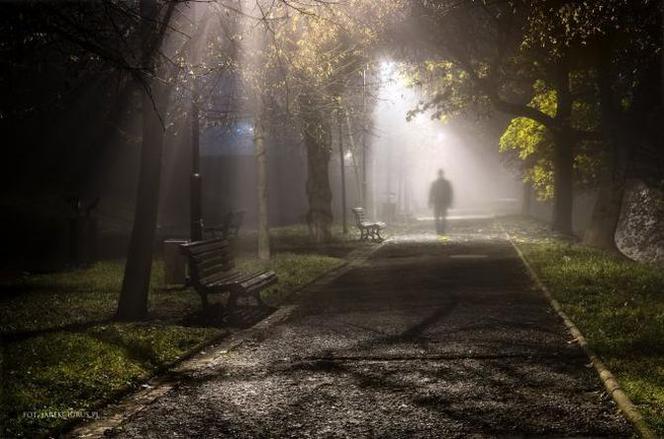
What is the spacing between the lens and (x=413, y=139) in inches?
2456

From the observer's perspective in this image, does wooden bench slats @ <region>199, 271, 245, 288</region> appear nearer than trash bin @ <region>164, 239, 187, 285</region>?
Yes

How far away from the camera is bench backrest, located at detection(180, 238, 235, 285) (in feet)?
29.0

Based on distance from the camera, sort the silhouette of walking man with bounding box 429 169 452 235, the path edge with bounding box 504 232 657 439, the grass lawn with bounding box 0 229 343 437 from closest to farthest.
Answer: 1. the path edge with bounding box 504 232 657 439
2. the grass lawn with bounding box 0 229 343 437
3. the silhouette of walking man with bounding box 429 169 452 235

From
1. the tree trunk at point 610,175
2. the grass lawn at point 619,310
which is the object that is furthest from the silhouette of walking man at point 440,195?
the grass lawn at point 619,310

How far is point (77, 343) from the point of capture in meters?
7.09

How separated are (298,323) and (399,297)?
2.41 m

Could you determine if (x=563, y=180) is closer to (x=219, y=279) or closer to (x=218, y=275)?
(x=218, y=275)

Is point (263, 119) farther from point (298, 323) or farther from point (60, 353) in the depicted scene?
point (60, 353)

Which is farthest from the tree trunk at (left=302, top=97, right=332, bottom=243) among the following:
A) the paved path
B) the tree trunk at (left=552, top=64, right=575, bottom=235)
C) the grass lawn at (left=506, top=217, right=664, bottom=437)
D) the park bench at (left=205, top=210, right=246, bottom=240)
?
the paved path

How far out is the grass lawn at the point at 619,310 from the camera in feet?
18.0

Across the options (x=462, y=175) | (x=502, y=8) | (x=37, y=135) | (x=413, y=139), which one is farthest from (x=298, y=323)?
(x=462, y=175)

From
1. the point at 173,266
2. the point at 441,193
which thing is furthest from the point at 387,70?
the point at 173,266

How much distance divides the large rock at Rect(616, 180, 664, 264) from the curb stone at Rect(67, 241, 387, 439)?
10610 millimetres

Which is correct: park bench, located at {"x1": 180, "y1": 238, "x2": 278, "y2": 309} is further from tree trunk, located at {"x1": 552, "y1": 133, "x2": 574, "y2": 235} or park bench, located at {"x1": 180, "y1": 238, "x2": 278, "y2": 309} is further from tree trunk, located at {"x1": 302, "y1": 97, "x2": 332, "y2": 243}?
tree trunk, located at {"x1": 552, "y1": 133, "x2": 574, "y2": 235}
